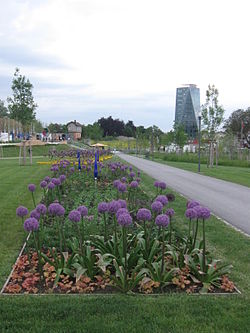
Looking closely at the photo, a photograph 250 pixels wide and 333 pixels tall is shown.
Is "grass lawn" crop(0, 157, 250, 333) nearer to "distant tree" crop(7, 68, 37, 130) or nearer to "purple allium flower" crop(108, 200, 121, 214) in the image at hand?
"purple allium flower" crop(108, 200, 121, 214)

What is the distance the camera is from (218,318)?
11.1 feet

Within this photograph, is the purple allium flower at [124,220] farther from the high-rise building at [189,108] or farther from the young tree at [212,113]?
the high-rise building at [189,108]

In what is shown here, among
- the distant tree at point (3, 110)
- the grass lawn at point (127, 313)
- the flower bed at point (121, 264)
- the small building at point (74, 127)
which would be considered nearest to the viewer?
the grass lawn at point (127, 313)

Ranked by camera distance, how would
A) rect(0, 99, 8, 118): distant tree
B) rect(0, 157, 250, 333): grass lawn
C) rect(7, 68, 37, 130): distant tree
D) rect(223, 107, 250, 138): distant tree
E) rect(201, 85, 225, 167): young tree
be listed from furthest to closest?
rect(0, 99, 8, 118): distant tree < rect(223, 107, 250, 138): distant tree < rect(7, 68, 37, 130): distant tree < rect(201, 85, 225, 167): young tree < rect(0, 157, 250, 333): grass lawn

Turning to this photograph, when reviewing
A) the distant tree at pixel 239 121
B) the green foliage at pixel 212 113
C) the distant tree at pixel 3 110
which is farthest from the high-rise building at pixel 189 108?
the green foliage at pixel 212 113

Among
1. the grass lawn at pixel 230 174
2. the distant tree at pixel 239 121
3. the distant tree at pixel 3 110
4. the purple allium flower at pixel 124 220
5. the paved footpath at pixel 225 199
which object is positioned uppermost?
the distant tree at pixel 3 110

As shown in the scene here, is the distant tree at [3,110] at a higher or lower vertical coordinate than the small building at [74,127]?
higher

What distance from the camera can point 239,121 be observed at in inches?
2554

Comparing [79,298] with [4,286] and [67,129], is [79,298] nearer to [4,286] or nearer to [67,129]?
[4,286]

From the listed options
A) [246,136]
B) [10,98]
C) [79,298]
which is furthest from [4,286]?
[246,136]

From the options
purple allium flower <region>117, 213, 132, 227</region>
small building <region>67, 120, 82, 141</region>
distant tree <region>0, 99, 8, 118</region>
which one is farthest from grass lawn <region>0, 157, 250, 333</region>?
small building <region>67, 120, 82, 141</region>

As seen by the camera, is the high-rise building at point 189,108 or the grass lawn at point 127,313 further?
the high-rise building at point 189,108

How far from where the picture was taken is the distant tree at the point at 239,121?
208 feet

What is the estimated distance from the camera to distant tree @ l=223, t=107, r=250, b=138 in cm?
Answer: 6338
